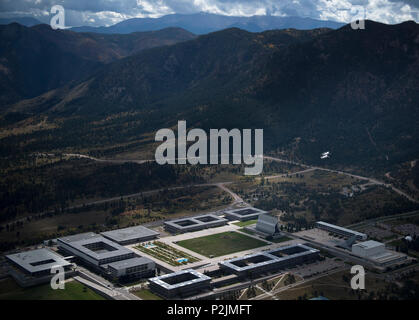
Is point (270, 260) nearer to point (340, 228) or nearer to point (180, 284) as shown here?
point (180, 284)

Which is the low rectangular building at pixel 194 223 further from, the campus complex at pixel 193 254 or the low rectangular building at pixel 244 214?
the low rectangular building at pixel 244 214

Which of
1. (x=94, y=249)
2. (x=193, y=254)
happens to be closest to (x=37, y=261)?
(x=94, y=249)

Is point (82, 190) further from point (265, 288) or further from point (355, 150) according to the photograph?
point (355, 150)

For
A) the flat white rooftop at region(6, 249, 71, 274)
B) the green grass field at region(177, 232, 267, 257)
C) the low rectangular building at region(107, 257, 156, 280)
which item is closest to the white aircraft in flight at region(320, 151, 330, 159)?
A: the green grass field at region(177, 232, 267, 257)

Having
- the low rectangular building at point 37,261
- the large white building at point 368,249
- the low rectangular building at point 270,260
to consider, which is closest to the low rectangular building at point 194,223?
the low rectangular building at point 270,260

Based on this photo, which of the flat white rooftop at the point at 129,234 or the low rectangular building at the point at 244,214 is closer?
the flat white rooftop at the point at 129,234

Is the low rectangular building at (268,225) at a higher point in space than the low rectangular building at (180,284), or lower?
higher

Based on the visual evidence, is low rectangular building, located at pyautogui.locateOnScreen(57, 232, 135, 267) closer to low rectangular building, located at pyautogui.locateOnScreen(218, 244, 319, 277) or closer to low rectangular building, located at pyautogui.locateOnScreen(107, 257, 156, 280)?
low rectangular building, located at pyautogui.locateOnScreen(107, 257, 156, 280)
